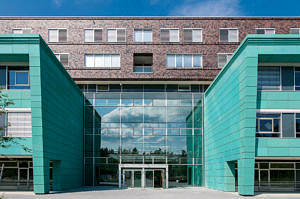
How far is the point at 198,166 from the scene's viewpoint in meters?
33.2

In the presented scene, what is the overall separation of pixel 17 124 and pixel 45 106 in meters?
2.83

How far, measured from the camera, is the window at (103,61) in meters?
33.5

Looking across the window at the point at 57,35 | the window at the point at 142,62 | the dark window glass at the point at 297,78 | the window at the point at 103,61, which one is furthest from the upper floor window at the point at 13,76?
the dark window glass at the point at 297,78

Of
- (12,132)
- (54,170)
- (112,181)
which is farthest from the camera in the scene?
(112,181)

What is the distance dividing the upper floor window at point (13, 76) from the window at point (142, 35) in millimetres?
13179

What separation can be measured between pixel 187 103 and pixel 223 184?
10.7 metres

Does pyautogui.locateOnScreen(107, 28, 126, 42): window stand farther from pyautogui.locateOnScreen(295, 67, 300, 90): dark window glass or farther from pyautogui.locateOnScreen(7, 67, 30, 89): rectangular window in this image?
pyautogui.locateOnScreen(295, 67, 300, 90): dark window glass

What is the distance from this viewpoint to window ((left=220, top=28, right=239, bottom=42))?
1328 inches

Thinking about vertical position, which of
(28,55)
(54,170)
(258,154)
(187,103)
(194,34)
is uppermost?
(194,34)

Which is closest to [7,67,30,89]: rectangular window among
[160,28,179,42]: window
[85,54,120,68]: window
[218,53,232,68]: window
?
[85,54,120,68]: window

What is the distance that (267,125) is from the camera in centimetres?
2194

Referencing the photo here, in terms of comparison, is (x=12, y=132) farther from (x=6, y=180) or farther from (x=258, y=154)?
(x=258, y=154)

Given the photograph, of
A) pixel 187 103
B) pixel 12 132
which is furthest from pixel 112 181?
pixel 12 132

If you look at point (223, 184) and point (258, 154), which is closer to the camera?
point (258, 154)
